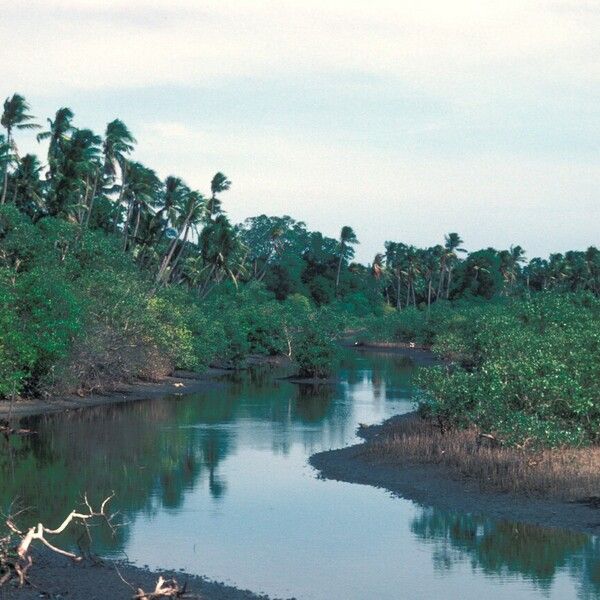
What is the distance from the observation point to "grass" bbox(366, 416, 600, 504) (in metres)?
28.9

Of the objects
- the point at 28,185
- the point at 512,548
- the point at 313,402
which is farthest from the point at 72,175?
the point at 512,548

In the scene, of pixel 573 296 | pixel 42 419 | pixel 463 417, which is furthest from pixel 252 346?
pixel 463 417

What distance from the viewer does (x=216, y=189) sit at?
9469 cm

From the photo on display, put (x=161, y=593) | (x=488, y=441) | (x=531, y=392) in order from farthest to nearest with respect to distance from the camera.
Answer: (x=531, y=392), (x=488, y=441), (x=161, y=593)

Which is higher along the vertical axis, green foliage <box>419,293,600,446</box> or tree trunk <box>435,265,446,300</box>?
tree trunk <box>435,265,446,300</box>

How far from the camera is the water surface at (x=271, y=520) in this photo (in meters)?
22.3

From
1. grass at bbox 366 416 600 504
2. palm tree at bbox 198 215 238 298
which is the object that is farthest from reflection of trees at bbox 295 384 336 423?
palm tree at bbox 198 215 238 298

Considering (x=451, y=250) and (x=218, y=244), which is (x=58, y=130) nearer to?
(x=218, y=244)

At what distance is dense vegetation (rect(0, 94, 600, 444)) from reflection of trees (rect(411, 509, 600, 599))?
490 centimetres

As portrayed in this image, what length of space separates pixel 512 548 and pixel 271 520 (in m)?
6.67

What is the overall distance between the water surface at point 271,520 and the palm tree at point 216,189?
46.8 meters

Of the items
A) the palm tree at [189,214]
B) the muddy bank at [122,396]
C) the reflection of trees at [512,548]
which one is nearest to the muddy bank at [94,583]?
the reflection of trees at [512,548]

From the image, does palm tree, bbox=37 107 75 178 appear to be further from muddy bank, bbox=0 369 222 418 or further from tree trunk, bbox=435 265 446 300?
tree trunk, bbox=435 265 446 300

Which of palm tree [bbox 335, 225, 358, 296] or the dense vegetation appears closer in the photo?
the dense vegetation
